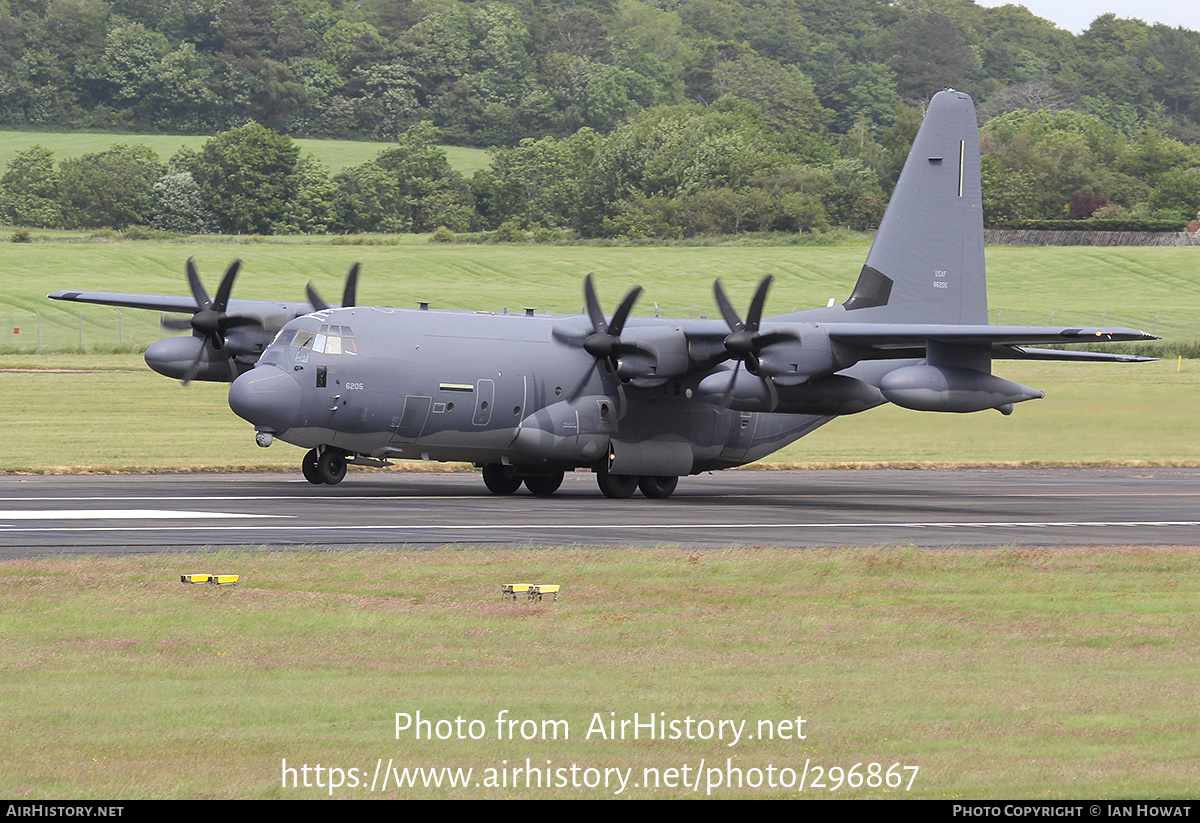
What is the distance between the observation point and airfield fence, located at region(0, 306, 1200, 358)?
3243 inches

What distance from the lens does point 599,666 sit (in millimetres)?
14242

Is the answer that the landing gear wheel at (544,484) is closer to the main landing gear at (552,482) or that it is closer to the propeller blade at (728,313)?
the main landing gear at (552,482)

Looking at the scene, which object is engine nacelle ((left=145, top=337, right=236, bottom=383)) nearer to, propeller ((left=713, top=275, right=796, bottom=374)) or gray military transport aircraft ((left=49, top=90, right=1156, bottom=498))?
gray military transport aircraft ((left=49, top=90, right=1156, bottom=498))

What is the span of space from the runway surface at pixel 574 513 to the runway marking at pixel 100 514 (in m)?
0.04

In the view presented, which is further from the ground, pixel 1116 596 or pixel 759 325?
pixel 759 325

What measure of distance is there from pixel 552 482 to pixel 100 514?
34.9ft

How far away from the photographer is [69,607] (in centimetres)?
1692

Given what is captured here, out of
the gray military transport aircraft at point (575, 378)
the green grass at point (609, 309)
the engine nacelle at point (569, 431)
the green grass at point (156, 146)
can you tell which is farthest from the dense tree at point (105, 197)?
the engine nacelle at point (569, 431)

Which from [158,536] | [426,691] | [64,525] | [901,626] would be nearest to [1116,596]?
[901,626]

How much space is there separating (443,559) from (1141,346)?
69.6 meters

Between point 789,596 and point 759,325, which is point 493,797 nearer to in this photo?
point 789,596

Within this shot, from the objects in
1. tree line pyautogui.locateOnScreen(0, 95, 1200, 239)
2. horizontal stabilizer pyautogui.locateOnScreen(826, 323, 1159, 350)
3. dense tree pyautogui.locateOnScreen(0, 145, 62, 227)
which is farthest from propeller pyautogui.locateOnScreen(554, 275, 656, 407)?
dense tree pyautogui.locateOnScreen(0, 145, 62, 227)

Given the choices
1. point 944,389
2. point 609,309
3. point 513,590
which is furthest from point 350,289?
point 609,309

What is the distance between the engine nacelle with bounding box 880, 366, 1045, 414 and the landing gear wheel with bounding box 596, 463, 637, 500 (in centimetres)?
596
